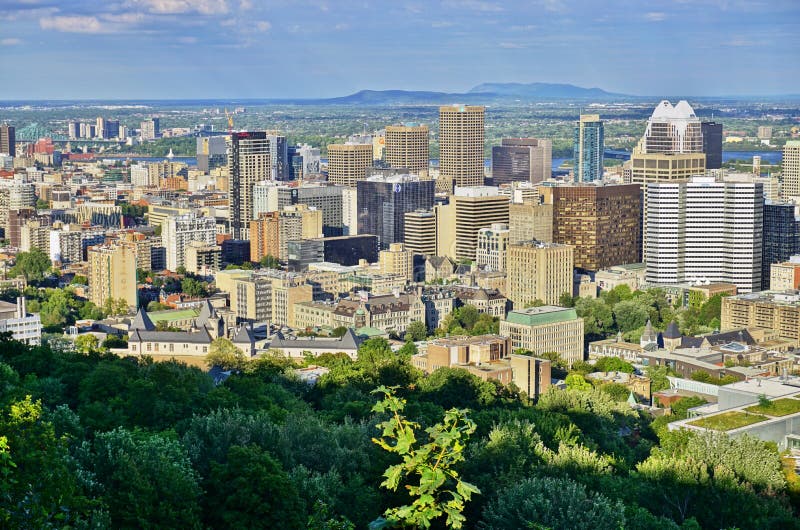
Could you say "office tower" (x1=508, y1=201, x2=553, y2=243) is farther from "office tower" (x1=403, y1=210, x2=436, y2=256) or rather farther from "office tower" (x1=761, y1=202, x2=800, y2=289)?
"office tower" (x1=761, y1=202, x2=800, y2=289)

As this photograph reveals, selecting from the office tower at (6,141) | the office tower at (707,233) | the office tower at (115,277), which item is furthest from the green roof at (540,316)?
the office tower at (6,141)

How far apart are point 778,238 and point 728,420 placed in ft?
116

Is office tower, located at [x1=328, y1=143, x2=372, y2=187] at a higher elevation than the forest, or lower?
higher

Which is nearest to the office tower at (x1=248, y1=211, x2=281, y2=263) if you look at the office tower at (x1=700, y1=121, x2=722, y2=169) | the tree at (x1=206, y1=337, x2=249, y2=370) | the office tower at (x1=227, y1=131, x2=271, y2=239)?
the office tower at (x1=227, y1=131, x2=271, y2=239)

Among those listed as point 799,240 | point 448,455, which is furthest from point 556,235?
point 448,455

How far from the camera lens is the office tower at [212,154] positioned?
137 metres

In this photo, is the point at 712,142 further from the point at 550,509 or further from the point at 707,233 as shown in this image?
the point at 550,509

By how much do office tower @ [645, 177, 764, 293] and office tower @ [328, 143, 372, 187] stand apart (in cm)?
3910

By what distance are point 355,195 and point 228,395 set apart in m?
59.2

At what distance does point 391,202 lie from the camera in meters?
78.8

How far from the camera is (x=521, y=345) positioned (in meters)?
47.1

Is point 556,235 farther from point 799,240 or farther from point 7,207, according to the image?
point 7,207

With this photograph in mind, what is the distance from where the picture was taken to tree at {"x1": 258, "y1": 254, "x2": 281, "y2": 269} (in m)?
70.9

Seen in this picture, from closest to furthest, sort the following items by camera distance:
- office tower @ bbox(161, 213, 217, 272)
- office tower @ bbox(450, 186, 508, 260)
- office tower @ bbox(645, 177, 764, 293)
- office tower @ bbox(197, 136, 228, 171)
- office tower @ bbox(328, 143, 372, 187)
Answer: office tower @ bbox(645, 177, 764, 293) < office tower @ bbox(450, 186, 508, 260) < office tower @ bbox(161, 213, 217, 272) < office tower @ bbox(328, 143, 372, 187) < office tower @ bbox(197, 136, 228, 171)
